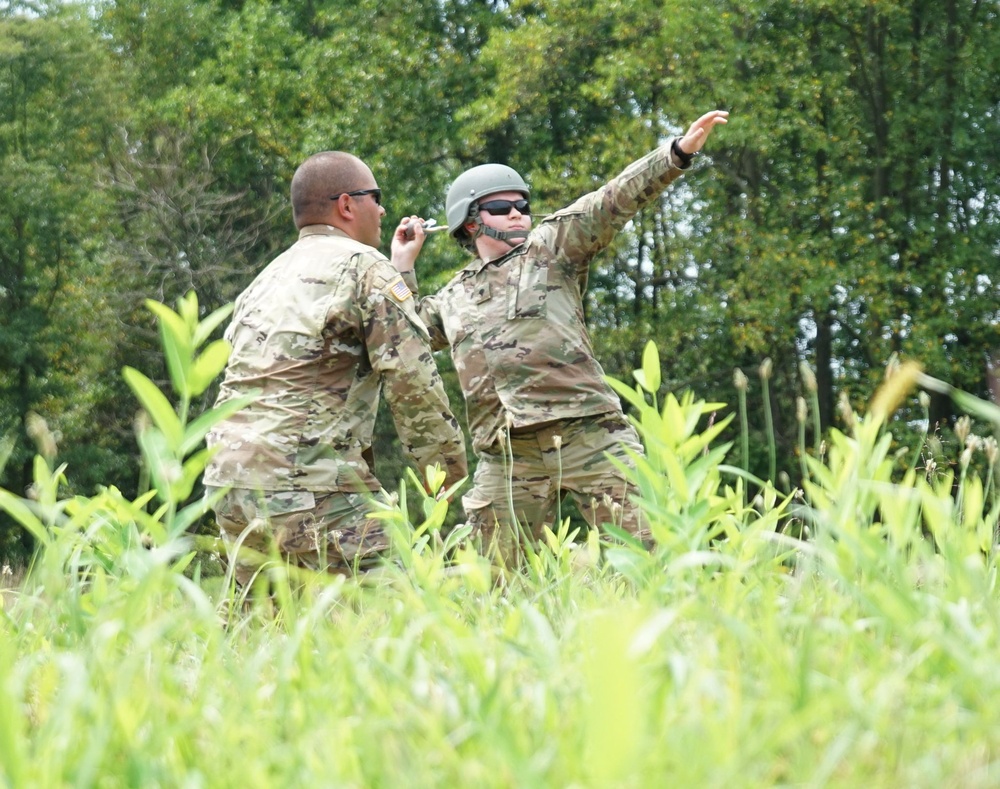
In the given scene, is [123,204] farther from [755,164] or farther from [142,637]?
[142,637]

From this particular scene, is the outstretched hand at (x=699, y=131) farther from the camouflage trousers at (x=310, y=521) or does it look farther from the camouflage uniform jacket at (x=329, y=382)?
the camouflage trousers at (x=310, y=521)

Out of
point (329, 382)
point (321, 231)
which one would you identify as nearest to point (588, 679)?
point (329, 382)

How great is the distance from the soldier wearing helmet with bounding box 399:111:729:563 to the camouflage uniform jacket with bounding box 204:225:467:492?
1010 millimetres

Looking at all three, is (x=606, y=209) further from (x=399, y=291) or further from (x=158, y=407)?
(x=158, y=407)

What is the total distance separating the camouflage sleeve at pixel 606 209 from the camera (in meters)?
5.23

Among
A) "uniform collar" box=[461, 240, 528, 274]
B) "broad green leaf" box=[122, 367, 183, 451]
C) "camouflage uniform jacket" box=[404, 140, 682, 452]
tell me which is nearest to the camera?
"broad green leaf" box=[122, 367, 183, 451]

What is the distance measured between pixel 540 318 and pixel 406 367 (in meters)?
1.40

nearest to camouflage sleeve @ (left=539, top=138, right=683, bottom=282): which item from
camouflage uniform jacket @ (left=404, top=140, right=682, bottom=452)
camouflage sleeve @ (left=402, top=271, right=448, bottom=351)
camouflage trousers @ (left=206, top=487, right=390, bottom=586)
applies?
camouflage uniform jacket @ (left=404, top=140, right=682, bottom=452)

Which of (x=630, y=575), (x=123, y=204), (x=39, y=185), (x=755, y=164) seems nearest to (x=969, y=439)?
(x=630, y=575)

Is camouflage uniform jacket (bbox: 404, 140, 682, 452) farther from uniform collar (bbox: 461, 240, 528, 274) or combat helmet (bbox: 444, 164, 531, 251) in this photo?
combat helmet (bbox: 444, 164, 531, 251)

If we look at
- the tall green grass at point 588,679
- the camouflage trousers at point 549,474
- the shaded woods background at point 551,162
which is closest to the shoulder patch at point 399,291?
the camouflage trousers at point 549,474

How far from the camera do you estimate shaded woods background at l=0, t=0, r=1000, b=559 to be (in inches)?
743

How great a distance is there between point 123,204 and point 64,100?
3.96 meters

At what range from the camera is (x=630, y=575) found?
2.25m
